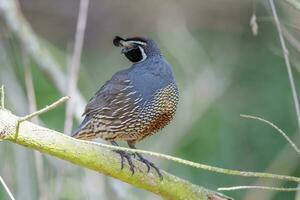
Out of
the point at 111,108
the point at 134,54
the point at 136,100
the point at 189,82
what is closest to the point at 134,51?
the point at 134,54

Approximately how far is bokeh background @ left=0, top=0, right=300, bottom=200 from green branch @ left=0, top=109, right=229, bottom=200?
1034mm

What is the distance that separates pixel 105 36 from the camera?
7945 millimetres

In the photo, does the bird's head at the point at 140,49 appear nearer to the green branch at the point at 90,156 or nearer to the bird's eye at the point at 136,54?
the bird's eye at the point at 136,54

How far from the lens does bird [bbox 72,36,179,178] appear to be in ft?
12.4

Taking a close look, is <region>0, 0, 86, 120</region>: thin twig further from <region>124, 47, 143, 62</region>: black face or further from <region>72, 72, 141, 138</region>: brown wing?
<region>124, 47, 143, 62</region>: black face

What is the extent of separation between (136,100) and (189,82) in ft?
6.44

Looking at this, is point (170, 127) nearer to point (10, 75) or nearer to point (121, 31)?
point (10, 75)

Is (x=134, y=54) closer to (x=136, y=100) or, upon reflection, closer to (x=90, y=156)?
(x=136, y=100)

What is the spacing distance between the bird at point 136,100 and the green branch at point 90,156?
0.47 feet

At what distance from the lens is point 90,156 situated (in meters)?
3.15

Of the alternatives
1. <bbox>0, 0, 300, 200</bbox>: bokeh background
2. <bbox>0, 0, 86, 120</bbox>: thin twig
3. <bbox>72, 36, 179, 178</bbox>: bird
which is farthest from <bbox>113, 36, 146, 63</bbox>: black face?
<bbox>0, 0, 86, 120</bbox>: thin twig

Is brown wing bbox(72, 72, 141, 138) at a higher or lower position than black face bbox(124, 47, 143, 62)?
lower

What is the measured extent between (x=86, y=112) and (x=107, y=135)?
18 cm

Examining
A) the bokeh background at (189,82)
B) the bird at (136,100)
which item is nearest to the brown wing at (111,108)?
the bird at (136,100)
